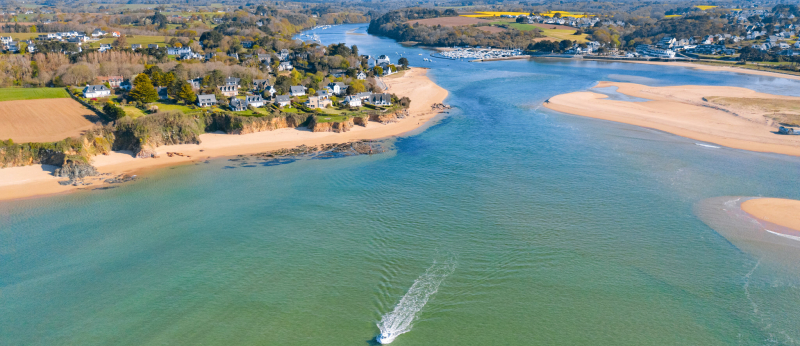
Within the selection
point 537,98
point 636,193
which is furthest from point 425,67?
point 636,193

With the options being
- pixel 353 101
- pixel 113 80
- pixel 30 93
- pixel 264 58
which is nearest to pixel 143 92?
pixel 113 80

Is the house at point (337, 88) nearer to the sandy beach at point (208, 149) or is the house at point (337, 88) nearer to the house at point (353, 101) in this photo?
the house at point (353, 101)

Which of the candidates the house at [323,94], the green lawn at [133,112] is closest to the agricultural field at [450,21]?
the house at [323,94]

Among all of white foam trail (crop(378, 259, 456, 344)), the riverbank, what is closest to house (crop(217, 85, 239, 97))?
white foam trail (crop(378, 259, 456, 344))

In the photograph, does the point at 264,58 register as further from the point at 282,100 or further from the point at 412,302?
the point at 412,302

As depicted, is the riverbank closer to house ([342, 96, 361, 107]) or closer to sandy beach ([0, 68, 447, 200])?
sandy beach ([0, 68, 447, 200])
